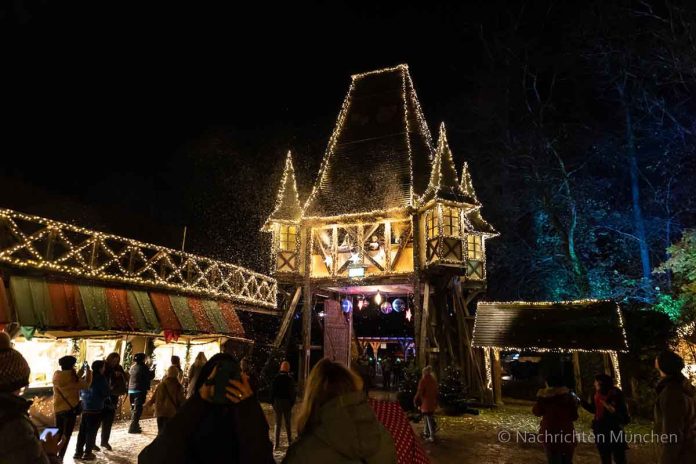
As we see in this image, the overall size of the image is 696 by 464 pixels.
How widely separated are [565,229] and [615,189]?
169 inches

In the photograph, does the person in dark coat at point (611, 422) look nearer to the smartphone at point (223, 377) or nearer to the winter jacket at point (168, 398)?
the smartphone at point (223, 377)

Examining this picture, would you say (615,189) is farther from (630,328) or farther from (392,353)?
(392,353)

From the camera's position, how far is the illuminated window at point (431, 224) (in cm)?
1722

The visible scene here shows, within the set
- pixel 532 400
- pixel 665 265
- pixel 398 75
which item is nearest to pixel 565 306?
pixel 665 265

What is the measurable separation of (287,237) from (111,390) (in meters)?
11.8

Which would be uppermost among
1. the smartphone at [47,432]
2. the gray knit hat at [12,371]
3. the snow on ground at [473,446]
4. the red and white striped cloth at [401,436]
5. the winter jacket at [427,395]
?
the gray knit hat at [12,371]

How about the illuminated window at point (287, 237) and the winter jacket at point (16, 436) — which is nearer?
the winter jacket at point (16, 436)

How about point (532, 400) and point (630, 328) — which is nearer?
point (630, 328)

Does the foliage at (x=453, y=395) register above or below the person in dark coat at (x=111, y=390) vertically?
below

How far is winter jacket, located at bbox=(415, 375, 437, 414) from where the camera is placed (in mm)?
9671

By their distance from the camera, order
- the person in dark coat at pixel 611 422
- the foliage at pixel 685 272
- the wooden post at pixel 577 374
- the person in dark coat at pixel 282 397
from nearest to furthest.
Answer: the person in dark coat at pixel 611 422 < the person in dark coat at pixel 282 397 < the foliage at pixel 685 272 < the wooden post at pixel 577 374

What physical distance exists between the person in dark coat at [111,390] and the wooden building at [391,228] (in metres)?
9.73

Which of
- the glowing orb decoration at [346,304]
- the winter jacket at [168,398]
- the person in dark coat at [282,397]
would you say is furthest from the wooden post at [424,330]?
the winter jacket at [168,398]

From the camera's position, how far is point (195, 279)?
16578 millimetres
